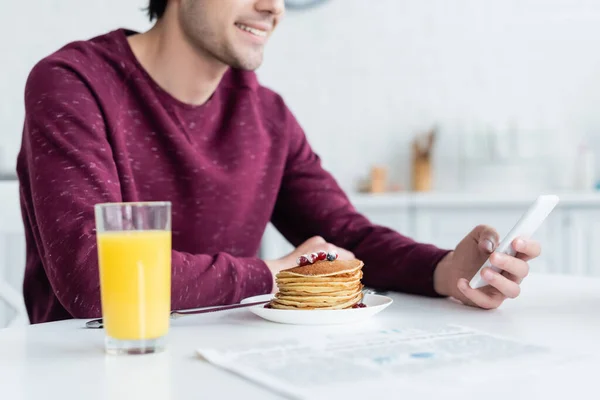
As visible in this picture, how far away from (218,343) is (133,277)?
0.13m

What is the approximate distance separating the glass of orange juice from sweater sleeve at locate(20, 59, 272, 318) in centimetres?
30

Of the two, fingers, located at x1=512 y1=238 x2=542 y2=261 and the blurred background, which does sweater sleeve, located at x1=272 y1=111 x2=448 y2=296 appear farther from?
the blurred background

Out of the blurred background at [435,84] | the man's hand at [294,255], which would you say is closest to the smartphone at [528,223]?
the man's hand at [294,255]

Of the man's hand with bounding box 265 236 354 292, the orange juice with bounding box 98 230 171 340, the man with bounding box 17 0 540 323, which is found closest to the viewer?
the orange juice with bounding box 98 230 171 340

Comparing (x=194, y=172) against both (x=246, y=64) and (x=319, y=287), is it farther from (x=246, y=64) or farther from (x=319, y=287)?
(x=319, y=287)

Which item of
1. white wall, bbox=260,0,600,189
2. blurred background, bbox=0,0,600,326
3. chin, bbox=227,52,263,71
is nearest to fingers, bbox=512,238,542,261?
chin, bbox=227,52,263,71

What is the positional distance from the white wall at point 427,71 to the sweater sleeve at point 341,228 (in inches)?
75.8

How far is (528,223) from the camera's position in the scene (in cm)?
108

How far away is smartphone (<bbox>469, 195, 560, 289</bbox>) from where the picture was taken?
40.9 inches

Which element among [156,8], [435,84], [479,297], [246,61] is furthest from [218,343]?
[435,84]

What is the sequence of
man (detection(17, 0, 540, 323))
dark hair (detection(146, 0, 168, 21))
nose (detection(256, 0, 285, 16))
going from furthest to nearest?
dark hair (detection(146, 0, 168, 21))
nose (detection(256, 0, 285, 16))
man (detection(17, 0, 540, 323))

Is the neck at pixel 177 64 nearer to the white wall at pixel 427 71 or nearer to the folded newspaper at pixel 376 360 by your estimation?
the folded newspaper at pixel 376 360

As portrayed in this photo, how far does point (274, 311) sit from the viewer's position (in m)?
0.95

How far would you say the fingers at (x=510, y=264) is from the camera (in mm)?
1096
